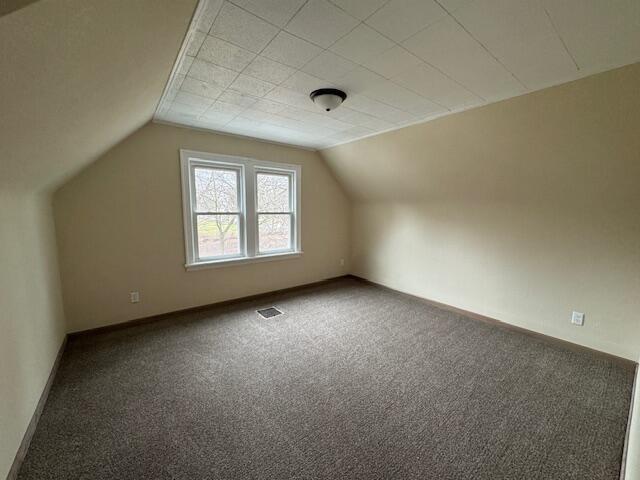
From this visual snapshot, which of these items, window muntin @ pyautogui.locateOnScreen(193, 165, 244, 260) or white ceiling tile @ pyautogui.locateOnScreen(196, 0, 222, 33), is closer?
white ceiling tile @ pyautogui.locateOnScreen(196, 0, 222, 33)

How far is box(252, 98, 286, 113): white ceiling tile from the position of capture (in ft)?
8.03

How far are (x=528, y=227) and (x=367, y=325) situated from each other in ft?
6.91

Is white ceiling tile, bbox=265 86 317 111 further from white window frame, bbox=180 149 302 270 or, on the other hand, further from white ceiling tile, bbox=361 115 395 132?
white window frame, bbox=180 149 302 270

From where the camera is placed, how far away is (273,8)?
132cm

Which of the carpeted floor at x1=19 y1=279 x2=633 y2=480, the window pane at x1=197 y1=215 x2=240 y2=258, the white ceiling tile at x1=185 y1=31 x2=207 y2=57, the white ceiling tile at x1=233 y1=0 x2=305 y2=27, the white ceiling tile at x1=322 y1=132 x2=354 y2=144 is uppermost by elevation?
the white ceiling tile at x1=233 y1=0 x2=305 y2=27

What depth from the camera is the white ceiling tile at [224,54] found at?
161 cm

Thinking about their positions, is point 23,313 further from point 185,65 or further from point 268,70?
point 268,70

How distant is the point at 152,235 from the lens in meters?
3.08

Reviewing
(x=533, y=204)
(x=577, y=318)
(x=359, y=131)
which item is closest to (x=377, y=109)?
(x=359, y=131)

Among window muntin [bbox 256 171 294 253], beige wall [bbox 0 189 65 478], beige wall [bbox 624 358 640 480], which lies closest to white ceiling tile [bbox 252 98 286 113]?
window muntin [bbox 256 171 294 253]

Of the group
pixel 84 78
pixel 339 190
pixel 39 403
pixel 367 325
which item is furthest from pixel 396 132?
pixel 39 403

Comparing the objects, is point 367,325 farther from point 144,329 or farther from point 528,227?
point 144,329

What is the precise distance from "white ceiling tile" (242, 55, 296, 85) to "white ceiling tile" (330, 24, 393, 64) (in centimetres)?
41

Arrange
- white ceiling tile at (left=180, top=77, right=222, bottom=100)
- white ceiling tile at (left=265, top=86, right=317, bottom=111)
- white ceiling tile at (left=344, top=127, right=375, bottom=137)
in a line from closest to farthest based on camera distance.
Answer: white ceiling tile at (left=180, top=77, right=222, bottom=100)
white ceiling tile at (left=265, top=86, right=317, bottom=111)
white ceiling tile at (left=344, top=127, right=375, bottom=137)
